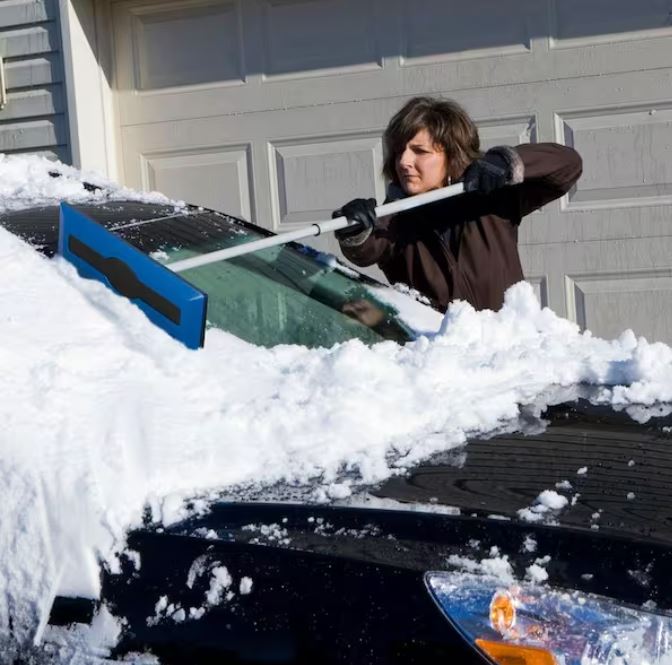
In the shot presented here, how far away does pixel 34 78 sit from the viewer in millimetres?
5609

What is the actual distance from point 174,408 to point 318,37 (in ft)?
11.7

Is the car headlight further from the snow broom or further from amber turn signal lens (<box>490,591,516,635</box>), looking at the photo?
the snow broom

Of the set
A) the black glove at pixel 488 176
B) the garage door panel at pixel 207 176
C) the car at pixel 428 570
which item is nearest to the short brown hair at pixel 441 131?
the black glove at pixel 488 176

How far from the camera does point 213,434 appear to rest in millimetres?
1986

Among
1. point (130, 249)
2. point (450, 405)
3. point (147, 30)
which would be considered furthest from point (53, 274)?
point (147, 30)

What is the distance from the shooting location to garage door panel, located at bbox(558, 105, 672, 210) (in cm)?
484

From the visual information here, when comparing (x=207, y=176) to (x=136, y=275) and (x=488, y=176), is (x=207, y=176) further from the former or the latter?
(x=136, y=275)

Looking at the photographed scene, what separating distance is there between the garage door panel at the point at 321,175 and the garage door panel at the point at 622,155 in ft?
2.72

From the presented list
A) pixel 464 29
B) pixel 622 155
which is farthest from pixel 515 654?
pixel 464 29

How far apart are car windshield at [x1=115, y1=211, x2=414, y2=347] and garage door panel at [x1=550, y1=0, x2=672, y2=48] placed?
2.16 meters

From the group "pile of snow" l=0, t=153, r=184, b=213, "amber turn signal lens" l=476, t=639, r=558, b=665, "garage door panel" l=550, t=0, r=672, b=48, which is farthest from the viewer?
"garage door panel" l=550, t=0, r=672, b=48

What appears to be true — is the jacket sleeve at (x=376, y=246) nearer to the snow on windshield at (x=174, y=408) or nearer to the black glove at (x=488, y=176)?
the black glove at (x=488, y=176)

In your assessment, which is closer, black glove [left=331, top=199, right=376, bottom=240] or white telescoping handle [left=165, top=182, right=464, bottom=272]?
white telescoping handle [left=165, top=182, right=464, bottom=272]

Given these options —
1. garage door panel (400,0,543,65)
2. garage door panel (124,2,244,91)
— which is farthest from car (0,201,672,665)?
garage door panel (124,2,244,91)
